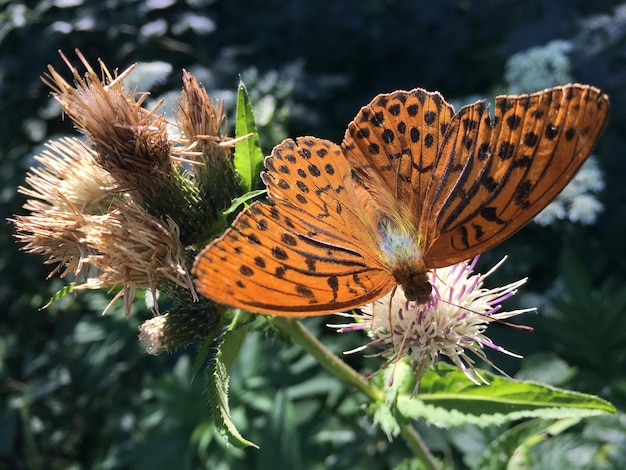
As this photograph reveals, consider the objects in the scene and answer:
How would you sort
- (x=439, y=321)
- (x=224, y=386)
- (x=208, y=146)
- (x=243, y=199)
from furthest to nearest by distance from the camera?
(x=208, y=146) → (x=439, y=321) → (x=243, y=199) → (x=224, y=386)

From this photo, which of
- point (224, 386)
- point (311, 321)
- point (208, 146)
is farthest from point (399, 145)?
point (311, 321)

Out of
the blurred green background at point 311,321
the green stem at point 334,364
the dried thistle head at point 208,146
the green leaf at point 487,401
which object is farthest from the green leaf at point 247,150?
the blurred green background at point 311,321

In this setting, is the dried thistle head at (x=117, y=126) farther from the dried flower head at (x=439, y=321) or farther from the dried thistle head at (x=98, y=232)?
the dried flower head at (x=439, y=321)

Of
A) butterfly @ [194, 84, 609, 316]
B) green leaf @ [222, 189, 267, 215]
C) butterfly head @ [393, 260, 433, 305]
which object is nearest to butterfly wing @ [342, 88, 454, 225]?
butterfly @ [194, 84, 609, 316]

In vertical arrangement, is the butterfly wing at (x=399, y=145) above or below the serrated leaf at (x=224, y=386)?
above

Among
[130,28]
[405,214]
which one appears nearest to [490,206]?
[405,214]

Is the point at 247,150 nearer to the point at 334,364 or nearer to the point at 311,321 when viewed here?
the point at 334,364

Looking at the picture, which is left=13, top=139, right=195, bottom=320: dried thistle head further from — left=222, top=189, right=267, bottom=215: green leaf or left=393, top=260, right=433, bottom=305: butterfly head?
left=393, top=260, right=433, bottom=305: butterfly head
